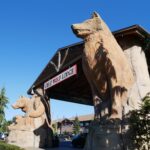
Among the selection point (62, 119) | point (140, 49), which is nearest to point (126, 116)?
point (140, 49)

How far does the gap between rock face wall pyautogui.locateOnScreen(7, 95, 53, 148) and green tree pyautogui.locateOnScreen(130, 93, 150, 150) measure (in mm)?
12163

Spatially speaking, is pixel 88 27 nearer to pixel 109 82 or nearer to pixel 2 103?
pixel 109 82

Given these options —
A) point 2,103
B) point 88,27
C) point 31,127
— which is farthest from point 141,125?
point 2,103

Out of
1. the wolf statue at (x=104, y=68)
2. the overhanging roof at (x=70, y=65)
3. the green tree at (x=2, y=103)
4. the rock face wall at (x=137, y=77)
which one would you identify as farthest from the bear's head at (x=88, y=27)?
the green tree at (x=2, y=103)

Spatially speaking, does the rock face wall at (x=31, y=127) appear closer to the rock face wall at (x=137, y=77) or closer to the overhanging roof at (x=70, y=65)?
the overhanging roof at (x=70, y=65)

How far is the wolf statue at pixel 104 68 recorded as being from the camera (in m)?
12.9

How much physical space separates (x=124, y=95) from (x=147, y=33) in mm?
3603

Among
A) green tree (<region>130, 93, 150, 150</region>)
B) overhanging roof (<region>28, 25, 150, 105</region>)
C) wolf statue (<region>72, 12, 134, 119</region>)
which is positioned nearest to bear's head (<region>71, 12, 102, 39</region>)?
wolf statue (<region>72, 12, 134, 119</region>)

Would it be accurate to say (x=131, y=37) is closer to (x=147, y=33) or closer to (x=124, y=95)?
(x=147, y=33)

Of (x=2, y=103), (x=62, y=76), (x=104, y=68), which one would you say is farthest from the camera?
(x=2, y=103)

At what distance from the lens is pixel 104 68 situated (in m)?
13.4

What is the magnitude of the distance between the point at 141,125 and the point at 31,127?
13.0 metres

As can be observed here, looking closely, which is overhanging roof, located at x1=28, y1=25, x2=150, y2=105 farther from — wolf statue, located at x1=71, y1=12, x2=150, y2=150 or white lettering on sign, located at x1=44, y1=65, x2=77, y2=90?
wolf statue, located at x1=71, y1=12, x2=150, y2=150

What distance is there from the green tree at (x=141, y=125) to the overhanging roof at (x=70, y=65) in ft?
14.7
